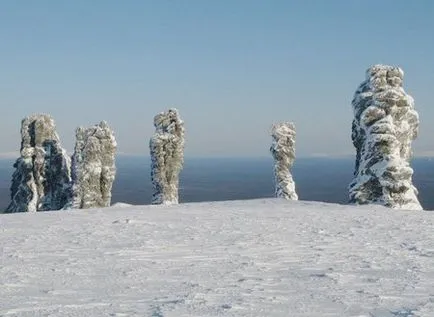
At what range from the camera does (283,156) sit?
48.9m

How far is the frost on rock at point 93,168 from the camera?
38.3m

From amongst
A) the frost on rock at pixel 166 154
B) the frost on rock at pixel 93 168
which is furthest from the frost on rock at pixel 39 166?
the frost on rock at pixel 166 154

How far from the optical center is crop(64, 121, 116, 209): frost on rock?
3828 cm

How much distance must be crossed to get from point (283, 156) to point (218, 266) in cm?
3680

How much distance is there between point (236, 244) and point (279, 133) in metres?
33.7

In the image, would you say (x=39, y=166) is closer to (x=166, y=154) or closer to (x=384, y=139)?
(x=166, y=154)

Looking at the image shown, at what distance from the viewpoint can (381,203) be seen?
2977 cm

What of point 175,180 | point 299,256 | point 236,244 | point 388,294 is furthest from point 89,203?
point 388,294

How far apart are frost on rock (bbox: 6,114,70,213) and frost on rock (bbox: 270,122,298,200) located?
18203mm

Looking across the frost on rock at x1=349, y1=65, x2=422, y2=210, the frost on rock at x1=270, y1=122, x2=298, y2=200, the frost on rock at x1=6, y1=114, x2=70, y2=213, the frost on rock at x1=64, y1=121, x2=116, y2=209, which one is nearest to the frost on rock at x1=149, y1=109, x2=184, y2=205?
the frost on rock at x1=64, y1=121, x2=116, y2=209

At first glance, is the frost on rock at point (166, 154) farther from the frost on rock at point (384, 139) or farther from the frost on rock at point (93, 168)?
the frost on rock at point (384, 139)

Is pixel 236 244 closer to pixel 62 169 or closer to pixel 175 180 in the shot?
pixel 175 180

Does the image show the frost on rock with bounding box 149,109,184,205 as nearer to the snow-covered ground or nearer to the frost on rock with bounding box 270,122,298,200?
the frost on rock with bounding box 270,122,298,200

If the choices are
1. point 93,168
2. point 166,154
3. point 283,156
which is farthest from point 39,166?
point 283,156
